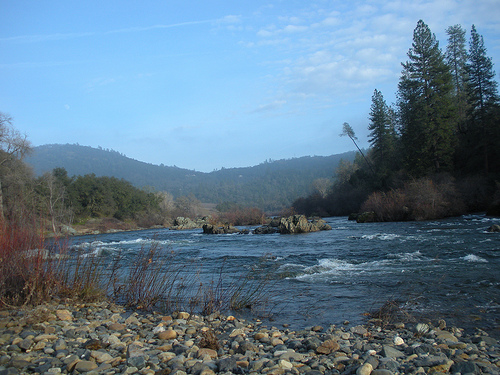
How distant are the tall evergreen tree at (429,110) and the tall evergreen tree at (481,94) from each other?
2.87 m

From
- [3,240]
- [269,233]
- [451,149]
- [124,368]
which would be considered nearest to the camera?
[124,368]

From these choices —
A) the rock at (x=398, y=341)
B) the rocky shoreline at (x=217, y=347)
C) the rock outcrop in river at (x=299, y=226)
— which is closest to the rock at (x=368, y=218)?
the rock outcrop in river at (x=299, y=226)

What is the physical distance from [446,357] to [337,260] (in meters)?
9.41

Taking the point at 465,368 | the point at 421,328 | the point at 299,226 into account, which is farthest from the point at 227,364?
the point at 299,226

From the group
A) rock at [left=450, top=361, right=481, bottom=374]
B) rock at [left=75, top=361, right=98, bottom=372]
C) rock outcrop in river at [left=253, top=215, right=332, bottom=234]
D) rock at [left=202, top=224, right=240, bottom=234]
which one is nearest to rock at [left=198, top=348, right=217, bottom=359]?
rock at [left=75, top=361, right=98, bottom=372]

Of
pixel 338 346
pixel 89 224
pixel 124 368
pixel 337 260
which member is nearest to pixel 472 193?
pixel 337 260

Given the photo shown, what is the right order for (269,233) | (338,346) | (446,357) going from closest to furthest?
(446,357), (338,346), (269,233)

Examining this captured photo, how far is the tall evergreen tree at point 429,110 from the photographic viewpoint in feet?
131

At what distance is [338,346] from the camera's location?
5000 millimetres

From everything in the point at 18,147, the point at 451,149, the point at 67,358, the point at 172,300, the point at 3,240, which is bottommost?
the point at 172,300

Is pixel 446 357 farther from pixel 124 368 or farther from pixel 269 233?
pixel 269 233

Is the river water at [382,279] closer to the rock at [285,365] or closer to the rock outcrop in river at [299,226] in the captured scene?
the rock at [285,365]

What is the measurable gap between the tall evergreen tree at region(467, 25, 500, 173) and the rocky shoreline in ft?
135

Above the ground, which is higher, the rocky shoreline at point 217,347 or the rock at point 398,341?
the rocky shoreline at point 217,347
